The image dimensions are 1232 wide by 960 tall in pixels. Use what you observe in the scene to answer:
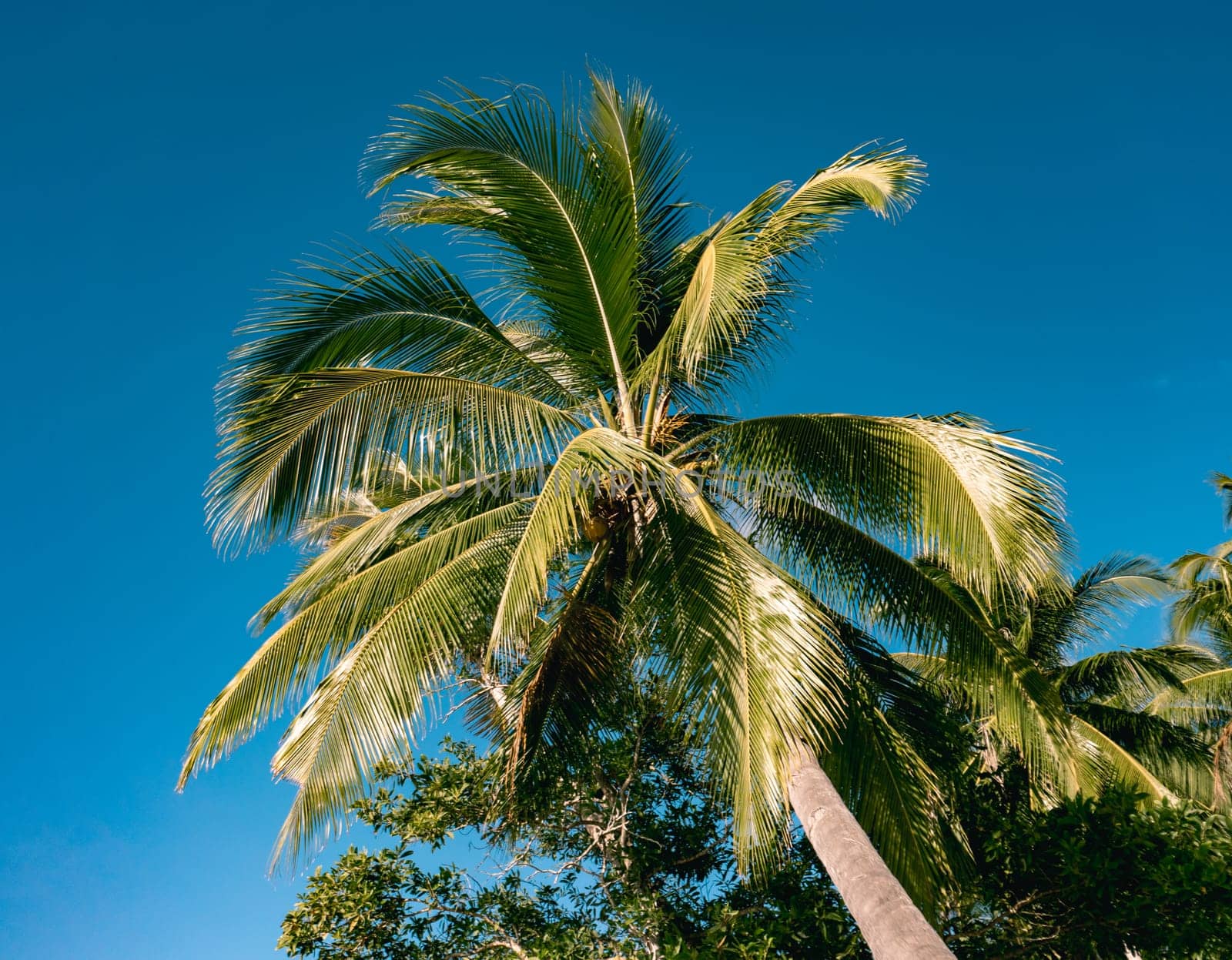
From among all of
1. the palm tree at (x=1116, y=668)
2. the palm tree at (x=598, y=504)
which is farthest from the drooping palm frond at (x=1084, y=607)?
the palm tree at (x=598, y=504)

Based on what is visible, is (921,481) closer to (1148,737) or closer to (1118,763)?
(1118,763)

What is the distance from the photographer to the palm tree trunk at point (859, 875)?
13.1ft

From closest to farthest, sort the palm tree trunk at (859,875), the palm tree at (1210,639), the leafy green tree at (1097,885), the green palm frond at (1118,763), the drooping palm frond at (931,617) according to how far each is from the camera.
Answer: the palm tree trunk at (859,875), the leafy green tree at (1097,885), the drooping palm frond at (931,617), the green palm frond at (1118,763), the palm tree at (1210,639)

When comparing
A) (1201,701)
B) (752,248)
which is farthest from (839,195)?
(1201,701)

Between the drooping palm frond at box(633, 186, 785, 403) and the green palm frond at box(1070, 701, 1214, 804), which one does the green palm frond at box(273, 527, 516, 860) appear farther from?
the green palm frond at box(1070, 701, 1214, 804)

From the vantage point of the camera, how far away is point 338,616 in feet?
20.5

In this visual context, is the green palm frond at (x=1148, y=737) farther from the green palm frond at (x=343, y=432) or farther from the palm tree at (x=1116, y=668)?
the green palm frond at (x=343, y=432)

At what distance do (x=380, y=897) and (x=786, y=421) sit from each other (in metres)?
5.05

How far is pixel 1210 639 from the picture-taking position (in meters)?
17.7

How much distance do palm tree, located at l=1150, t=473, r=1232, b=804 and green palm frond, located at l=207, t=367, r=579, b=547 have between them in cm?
1118

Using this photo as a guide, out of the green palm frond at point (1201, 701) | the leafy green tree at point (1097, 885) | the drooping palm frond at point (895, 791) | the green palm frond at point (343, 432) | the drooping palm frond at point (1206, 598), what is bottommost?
the leafy green tree at point (1097, 885)

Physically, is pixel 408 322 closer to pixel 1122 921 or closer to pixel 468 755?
pixel 468 755

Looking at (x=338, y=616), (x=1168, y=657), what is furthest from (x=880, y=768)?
(x=1168, y=657)

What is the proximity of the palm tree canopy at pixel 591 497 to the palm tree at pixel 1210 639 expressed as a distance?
819 cm
